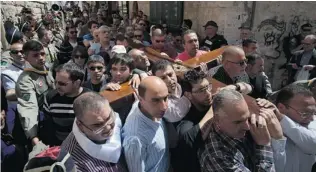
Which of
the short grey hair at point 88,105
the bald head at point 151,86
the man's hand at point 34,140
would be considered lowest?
the man's hand at point 34,140

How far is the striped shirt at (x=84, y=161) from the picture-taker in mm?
1804

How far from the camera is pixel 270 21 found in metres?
6.51

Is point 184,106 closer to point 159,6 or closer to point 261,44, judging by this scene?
point 261,44

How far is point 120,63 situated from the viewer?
126 inches

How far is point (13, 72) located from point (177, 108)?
239 centimetres

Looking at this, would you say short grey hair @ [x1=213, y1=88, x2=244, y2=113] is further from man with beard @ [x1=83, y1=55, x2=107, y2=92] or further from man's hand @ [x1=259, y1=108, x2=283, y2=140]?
man with beard @ [x1=83, y1=55, x2=107, y2=92]

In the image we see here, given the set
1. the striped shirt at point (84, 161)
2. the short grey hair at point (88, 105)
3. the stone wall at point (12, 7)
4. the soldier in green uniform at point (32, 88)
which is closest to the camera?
the striped shirt at point (84, 161)

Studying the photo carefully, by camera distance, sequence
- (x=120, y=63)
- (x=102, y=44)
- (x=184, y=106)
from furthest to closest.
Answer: (x=102, y=44), (x=120, y=63), (x=184, y=106)

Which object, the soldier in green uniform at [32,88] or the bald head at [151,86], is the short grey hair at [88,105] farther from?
the soldier in green uniform at [32,88]

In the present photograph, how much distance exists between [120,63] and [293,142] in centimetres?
197

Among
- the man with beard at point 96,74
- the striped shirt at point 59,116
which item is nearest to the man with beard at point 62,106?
the striped shirt at point 59,116

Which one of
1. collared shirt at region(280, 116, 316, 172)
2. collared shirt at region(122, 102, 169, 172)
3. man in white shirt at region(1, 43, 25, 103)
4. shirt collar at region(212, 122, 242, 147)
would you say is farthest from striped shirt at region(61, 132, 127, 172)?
man in white shirt at region(1, 43, 25, 103)

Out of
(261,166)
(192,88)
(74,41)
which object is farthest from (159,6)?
(261,166)

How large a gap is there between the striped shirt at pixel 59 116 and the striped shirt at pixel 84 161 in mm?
902
